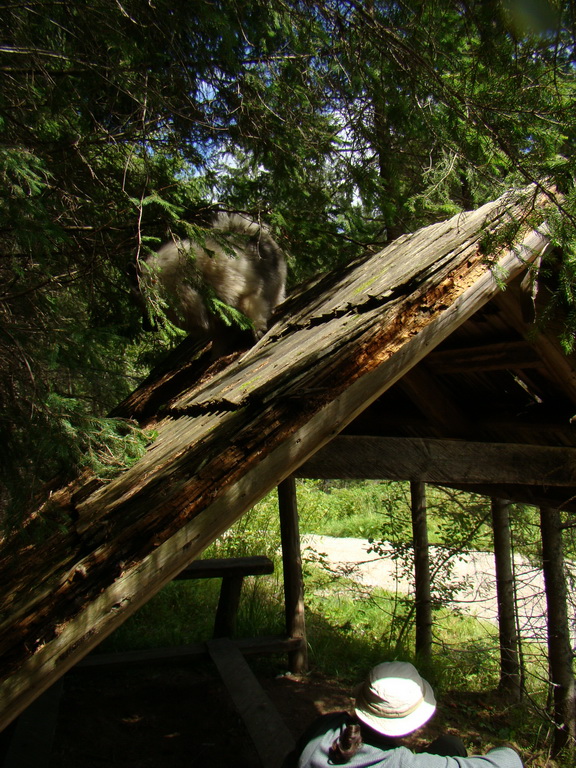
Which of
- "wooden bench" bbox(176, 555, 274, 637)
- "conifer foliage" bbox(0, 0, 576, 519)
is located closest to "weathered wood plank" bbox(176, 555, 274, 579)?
"wooden bench" bbox(176, 555, 274, 637)

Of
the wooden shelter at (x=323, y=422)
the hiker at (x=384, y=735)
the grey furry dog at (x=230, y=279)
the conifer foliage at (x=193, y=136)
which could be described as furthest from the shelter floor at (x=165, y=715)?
the grey furry dog at (x=230, y=279)

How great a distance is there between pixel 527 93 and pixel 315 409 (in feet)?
6.72

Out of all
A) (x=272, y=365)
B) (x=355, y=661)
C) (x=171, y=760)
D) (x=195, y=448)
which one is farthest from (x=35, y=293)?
(x=355, y=661)

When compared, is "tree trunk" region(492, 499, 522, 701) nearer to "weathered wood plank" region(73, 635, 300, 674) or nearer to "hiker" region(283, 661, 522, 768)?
"weathered wood plank" region(73, 635, 300, 674)

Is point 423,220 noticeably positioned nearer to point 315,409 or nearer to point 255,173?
point 255,173

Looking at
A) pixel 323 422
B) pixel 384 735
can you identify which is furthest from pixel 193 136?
pixel 384 735

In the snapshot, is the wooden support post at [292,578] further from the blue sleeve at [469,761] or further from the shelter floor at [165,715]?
the blue sleeve at [469,761]

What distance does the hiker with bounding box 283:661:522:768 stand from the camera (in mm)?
2051

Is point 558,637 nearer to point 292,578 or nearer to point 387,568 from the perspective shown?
point 292,578

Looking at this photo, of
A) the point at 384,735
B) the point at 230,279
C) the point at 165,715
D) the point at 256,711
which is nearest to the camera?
the point at 384,735

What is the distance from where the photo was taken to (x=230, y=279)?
17.3 ft

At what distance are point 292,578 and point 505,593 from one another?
2.48 metres

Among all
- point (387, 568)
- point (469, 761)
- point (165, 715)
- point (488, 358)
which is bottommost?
point (387, 568)

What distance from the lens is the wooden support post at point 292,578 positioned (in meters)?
6.72
